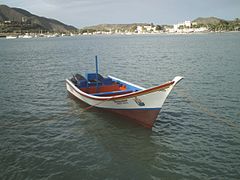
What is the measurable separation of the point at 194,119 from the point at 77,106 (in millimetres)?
9120

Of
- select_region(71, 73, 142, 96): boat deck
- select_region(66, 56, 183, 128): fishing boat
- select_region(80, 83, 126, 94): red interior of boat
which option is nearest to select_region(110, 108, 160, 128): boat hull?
select_region(66, 56, 183, 128): fishing boat

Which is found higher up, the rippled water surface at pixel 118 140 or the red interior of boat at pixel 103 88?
the red interior of boat at pixel 103 88

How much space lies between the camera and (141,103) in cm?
1470

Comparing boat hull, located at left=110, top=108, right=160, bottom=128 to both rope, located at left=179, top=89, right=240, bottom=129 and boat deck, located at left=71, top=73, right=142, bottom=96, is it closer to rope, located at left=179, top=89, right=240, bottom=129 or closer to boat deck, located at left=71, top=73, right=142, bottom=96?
boat deck, located at left=71, top=73, right=142, bottom=96

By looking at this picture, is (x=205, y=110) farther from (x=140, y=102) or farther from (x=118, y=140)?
(x=118, y=140)

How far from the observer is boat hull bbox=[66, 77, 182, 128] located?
13836mm

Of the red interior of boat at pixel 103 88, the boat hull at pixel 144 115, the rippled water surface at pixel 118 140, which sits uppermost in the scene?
the red interior of boat at pixel 103 88

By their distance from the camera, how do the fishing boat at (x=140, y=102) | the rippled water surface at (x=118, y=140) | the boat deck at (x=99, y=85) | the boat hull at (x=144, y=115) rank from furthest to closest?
the boat deck at (x=99, y=85)
the boat hull at (x=144, y=115)
the fishing boat at (x=140, y=102)
the rippled water surface at (x=118, y=140)

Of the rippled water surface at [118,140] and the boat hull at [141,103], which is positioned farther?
the boat hull at [141,103]

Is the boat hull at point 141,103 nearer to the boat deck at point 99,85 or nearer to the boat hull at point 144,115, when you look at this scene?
the boat hull at point 144,115

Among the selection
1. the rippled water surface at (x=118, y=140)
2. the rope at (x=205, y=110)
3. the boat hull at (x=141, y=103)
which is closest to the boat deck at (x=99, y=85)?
the rippled water surface at (x=118, y=140)

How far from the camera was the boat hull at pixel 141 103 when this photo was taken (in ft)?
45.4

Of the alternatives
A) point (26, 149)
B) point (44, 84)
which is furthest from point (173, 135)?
point (44, 84)

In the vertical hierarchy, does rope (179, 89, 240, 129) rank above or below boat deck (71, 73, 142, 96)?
below
